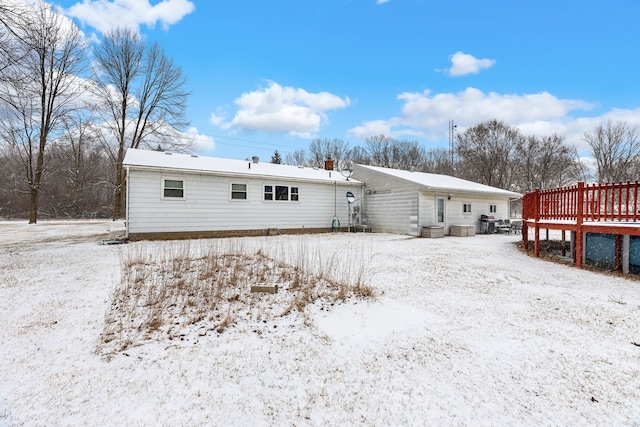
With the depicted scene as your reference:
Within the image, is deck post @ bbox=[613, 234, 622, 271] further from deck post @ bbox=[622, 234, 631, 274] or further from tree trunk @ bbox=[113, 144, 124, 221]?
tree trunk @ bbox=[113, 144, 124, 221]

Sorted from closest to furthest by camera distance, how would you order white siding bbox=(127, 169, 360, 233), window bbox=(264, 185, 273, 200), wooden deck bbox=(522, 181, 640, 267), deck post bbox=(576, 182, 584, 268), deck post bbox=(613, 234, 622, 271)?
wooden deck bbox=(522, 181, 640, 267) < deck post bbox=(613, 234, 622, 271) < deck post bbox=(576, 182, 584, 268) < white siding bbox=(127, 169, 360, 233) < window bbox=(264, 185, 273, 200)

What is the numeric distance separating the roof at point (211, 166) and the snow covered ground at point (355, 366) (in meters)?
7.10

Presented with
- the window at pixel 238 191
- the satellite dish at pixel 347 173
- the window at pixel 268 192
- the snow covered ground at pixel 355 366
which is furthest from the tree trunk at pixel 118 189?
the snow covered ground at pixel 355 366

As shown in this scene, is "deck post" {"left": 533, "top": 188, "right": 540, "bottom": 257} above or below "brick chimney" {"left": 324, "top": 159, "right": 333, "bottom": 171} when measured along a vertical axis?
below

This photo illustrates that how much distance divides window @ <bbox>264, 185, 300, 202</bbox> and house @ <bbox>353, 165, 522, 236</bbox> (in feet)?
13.8

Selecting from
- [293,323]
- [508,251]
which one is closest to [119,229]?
[293,323]

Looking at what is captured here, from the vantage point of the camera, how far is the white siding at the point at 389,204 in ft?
44.8

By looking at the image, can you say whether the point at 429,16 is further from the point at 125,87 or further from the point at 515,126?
the point at 515,126

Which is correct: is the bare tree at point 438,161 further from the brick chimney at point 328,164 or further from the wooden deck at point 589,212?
the wooden deck at point 589,212

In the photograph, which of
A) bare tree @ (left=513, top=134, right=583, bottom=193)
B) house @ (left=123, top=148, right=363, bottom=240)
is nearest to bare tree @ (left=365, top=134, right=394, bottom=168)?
bare tree @ (left=513, top=134, right=583, bottom=193)

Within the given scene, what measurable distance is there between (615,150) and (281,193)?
33.1 meters

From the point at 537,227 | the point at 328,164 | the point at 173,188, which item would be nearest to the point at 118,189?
the point at 173,188

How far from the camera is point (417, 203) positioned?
13383 mm

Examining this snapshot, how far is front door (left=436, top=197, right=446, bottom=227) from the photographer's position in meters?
14.1
